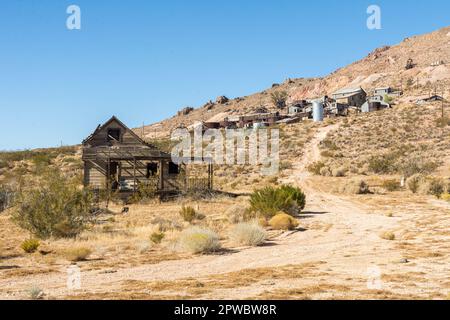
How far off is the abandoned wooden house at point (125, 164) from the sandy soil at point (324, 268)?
479 inches

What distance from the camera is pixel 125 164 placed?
3056 cm

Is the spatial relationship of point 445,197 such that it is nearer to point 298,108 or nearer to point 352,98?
point 352,98

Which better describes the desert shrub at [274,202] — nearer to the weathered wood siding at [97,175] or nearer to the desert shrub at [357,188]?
the desert shrub at [357,188]

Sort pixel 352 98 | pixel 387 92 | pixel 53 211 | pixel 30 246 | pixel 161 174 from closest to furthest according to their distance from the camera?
pixel 30 246, pixel 53 211, pixel 161 174, pixel 352 98, pixel 387 92

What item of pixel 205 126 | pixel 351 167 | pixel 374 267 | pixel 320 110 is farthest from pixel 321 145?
pixel 374 267

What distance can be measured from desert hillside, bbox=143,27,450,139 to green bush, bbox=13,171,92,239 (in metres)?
84.6

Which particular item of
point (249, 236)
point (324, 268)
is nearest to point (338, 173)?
point (249, 236)

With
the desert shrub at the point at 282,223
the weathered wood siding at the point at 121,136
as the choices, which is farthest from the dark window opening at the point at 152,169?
the desert shrub at the point at 282,223

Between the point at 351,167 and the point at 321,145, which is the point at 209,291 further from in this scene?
the point at 321,145

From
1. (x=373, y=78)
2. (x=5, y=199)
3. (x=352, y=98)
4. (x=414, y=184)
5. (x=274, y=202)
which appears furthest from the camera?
(x=373, y=78)

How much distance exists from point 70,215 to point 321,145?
4699 cm

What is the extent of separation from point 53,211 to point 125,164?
13.9 metres

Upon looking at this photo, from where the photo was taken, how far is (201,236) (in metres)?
13.4
